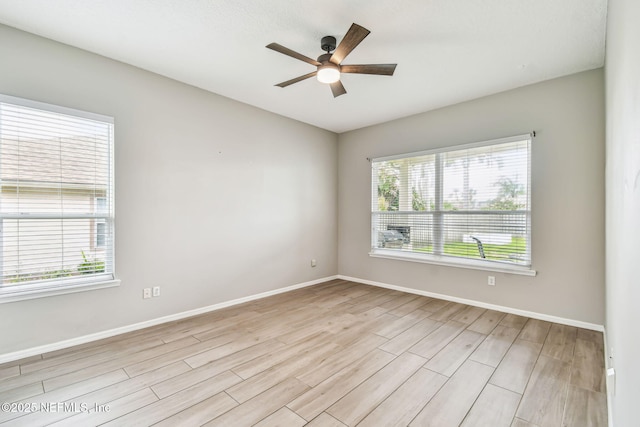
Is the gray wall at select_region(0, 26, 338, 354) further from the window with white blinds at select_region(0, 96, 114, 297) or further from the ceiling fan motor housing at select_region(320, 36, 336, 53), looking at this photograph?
the ceiling fan motor housing at select_region(320, 36, 336, 53)

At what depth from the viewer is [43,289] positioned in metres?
2.59

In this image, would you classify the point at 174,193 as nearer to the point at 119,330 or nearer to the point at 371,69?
the point at 119,330

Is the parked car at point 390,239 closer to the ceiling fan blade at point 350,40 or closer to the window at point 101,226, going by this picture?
the ceiling fan blade at point 350,40

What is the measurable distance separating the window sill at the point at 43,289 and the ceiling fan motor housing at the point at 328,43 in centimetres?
303

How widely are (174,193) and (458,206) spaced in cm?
366

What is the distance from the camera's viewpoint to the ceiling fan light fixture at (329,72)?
8.23 ft

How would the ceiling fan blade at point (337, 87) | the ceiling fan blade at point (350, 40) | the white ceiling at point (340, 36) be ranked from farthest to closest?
the ceiling fan blade at point (337, 87), the white ceiling at point (340, 36), the ceiling fan blade at point (350, 40)

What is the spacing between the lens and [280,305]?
395cm

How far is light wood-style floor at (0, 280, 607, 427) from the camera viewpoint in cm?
185

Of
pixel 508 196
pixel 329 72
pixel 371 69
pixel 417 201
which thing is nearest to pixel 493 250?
pixel 508 196

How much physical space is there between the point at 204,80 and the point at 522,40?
10.6 ft

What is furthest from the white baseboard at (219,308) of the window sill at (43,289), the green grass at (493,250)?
the green grass at (493,250)

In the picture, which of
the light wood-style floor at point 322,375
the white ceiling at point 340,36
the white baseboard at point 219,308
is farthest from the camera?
the white baseboard at point 219,308

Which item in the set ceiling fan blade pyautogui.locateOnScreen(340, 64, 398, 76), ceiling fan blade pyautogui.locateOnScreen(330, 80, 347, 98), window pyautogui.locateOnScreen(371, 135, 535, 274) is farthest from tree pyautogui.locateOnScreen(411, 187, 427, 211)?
ceiling fan blade pyautogui.locateOnScreen(340, 64, 398, 76)
